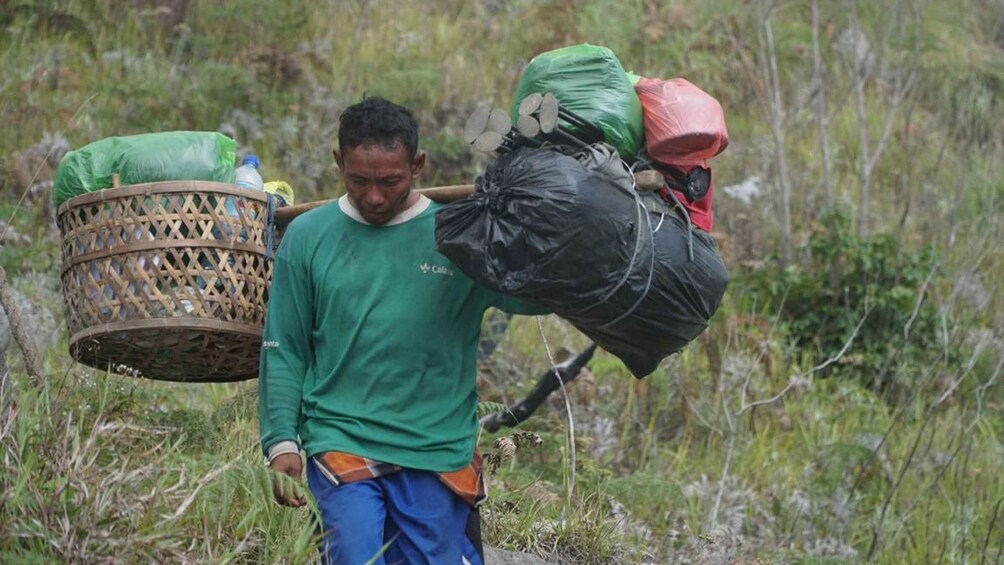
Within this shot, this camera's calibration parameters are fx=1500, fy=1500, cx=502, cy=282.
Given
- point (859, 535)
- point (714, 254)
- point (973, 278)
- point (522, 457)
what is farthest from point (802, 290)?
point (714, 254)

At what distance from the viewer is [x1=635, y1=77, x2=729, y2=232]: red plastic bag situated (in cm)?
388

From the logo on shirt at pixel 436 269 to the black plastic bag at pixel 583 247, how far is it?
5.8 inches

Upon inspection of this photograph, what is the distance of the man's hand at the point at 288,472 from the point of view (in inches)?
151

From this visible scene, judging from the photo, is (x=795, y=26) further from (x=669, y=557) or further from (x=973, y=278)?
(x=669, y=557)

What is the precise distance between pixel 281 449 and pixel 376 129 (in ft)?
2.87

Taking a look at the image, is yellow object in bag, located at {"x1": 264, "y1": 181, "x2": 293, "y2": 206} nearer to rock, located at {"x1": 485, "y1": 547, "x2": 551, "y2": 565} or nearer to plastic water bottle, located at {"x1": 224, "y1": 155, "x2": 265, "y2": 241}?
plastic water bottle, located at {"x1": 224, "y1": 155, "x2": 265, "y2": 241}

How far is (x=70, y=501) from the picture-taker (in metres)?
3.97

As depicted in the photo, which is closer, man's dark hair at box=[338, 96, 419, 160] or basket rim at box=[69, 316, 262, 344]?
man's dark hair at box=[338, 96, 419, 160]

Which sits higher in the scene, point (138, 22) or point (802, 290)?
point (138, 22)

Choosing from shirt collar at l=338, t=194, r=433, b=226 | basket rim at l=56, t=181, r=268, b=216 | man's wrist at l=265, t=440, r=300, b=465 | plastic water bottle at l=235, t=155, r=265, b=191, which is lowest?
man's wrist at l=265, t=440, r=300, b=465

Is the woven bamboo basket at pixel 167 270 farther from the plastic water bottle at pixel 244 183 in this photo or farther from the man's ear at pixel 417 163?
the man's ear at pixel 417 163

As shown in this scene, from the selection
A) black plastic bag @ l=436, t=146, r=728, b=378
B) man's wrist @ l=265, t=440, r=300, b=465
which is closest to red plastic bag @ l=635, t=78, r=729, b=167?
black plastic bag @ l=436, t=146, r=728, b=378

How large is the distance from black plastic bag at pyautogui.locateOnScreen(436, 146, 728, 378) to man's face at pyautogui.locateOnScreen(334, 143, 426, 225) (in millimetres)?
157

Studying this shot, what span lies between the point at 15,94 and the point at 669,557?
18.2 ft
